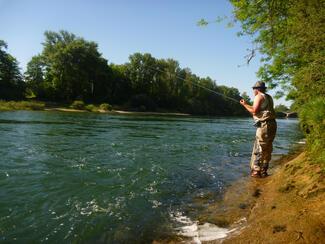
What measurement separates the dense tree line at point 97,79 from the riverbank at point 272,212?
58996 millimetres

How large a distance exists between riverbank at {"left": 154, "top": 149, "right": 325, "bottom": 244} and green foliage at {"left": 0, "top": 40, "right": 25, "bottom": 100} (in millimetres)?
66480

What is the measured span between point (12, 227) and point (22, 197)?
157 centimetres

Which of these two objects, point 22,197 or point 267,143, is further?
point 267,143

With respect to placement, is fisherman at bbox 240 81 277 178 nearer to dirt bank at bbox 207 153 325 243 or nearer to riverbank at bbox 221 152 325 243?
dirt bank at bbox 207 153 325 243

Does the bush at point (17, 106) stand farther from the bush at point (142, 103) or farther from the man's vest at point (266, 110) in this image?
the man's vest at point (266, 110)

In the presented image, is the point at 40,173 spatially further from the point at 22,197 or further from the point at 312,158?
the point at 312,158

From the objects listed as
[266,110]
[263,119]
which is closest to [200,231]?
[263,119]

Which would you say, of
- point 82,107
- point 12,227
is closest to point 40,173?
point 12,227

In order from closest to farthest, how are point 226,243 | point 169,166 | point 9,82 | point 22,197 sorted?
point 226,243
point 22,197
point 169,166
point 9,82

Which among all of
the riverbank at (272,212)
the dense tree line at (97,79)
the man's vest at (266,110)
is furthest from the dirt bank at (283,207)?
the dense tree line at (97,79)

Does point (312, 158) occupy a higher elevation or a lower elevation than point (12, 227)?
higher

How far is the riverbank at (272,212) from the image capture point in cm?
458

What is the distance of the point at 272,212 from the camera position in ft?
18.3

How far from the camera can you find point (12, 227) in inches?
219
